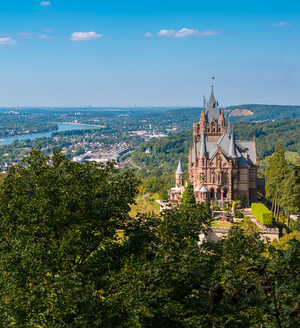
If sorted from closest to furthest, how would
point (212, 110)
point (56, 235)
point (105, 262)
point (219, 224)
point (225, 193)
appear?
point (105, 262), point (56, 235), point (219, 224), point (225, 193), point (212, 110)

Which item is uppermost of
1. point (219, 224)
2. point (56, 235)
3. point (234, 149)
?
point (234, 149)

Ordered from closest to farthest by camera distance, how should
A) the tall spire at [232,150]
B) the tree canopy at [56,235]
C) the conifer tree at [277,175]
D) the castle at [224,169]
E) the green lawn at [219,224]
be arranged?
the tree canopy at [56,235]
the green lawn at [219,224]
the conifer tree at [277,175]
the castle at [224,169]
the tall spire at [232,150]

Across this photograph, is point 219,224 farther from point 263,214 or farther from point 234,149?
point 234,149

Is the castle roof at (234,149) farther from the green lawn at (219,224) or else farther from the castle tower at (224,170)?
the green lawn at (219,224)

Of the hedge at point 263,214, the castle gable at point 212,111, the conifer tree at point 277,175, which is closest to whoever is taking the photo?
the hedge at point 263,214

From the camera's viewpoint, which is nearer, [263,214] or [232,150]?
[263,214]

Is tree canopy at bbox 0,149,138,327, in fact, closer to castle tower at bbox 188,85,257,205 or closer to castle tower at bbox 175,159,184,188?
castle tower at bbox 188,85,257,205

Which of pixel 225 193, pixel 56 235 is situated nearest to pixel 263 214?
pixel 225 193

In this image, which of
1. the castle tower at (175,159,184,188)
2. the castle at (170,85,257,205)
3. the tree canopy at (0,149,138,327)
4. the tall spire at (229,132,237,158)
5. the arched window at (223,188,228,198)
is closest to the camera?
the tree canopy at (0,149,138,327)

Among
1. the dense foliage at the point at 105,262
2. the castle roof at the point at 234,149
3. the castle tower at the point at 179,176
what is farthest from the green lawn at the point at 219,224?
the dense foliage at the point at 105,262

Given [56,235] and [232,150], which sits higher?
[232,150]

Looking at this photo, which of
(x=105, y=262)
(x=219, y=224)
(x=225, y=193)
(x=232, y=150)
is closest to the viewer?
(x=105, y=262)

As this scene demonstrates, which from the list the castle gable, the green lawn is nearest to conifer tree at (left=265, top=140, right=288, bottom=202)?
the green lawn

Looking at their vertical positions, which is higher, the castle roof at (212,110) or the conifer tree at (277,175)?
the castle roof at (212,110)
